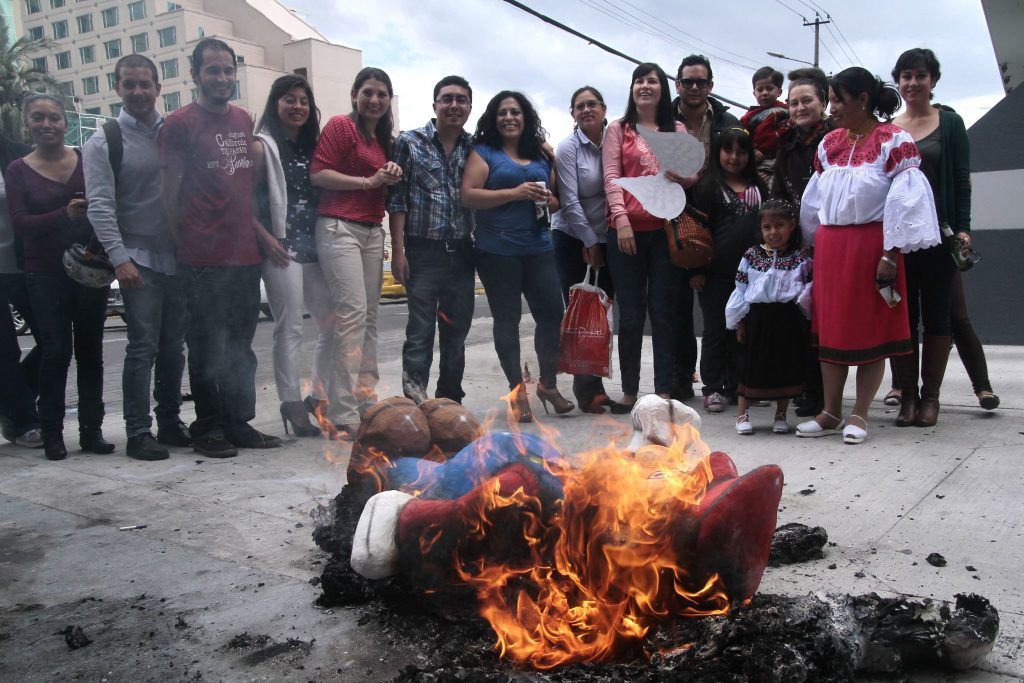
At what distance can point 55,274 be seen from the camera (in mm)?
4492

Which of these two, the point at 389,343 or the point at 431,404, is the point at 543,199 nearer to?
the point at 431,404

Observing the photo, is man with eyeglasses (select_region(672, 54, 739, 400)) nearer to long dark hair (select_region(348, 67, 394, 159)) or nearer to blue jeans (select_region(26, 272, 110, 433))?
long dark hair (select_region(348, 67, 394, 159))

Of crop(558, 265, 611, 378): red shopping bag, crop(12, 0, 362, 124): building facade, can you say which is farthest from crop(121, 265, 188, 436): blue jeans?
crop(558, 265, 611, 378): red shopping bag

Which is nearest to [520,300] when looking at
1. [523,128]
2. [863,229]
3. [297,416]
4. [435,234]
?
[435,234]

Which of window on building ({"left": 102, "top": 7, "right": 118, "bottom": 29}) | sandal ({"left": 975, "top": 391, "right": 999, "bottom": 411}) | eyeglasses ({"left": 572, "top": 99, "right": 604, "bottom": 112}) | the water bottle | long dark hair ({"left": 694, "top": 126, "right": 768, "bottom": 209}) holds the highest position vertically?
window on building ({"left": 102, "top": 7, "right": 118, "bottom": 29})

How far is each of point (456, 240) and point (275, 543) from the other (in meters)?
2.35

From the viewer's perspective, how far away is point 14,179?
4.54 m

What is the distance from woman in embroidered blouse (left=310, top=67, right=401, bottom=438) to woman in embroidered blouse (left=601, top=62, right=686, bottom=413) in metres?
1.37

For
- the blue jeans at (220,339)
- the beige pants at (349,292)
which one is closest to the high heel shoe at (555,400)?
the beige pants at (349,292)

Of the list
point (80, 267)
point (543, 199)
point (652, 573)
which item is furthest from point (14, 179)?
point (652, 573)

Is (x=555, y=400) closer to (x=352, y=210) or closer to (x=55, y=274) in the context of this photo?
(x=352, y=210)

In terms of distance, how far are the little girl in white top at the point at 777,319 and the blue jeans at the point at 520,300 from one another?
117 cm

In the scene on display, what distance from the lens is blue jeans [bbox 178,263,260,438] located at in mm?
4512

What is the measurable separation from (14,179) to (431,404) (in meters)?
2.91
